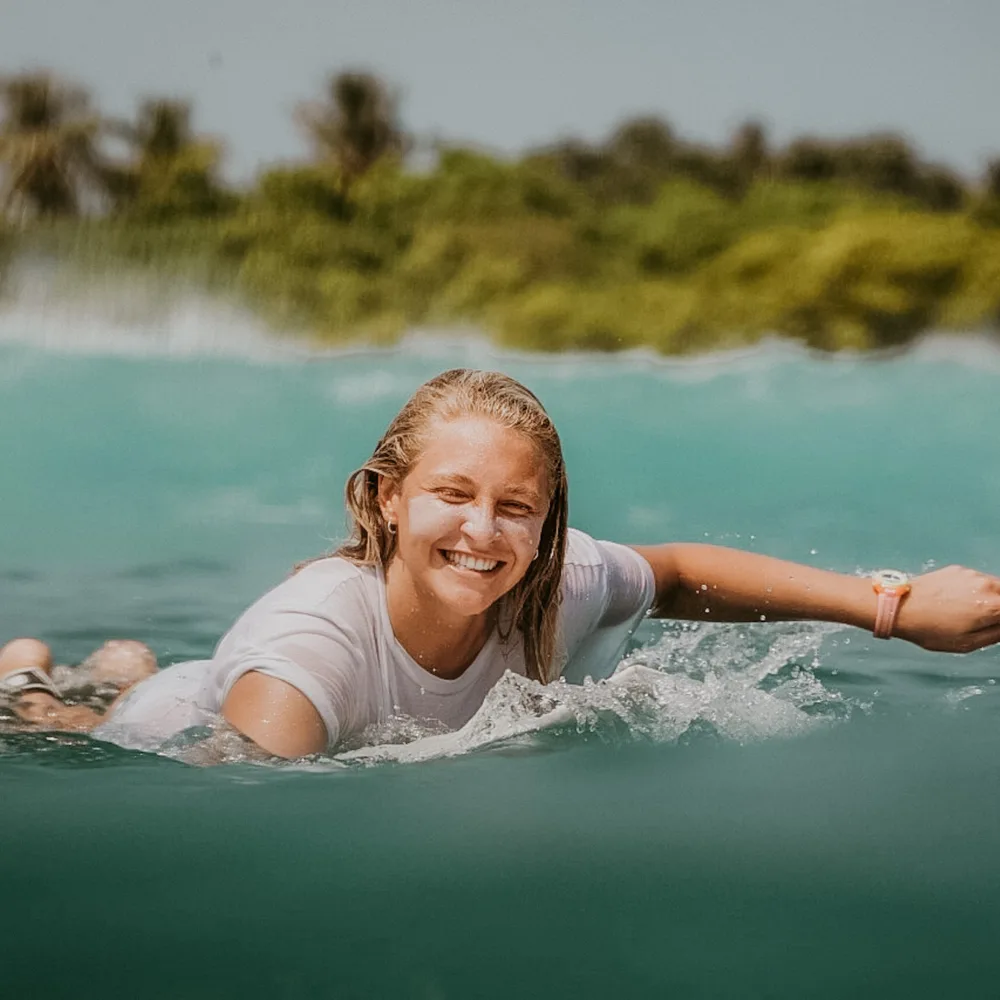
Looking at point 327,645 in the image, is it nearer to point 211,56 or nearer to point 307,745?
point 307,745

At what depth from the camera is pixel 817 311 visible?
116 inches

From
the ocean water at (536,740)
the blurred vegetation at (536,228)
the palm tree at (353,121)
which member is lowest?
the ocean water at (536,740)

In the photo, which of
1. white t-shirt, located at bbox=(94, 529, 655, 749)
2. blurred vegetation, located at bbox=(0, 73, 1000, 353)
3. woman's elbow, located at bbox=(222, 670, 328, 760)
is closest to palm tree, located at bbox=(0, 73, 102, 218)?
blurred vegetation, located at bbox=(0, 73, 1000, 353)

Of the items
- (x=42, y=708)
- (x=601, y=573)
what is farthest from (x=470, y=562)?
(x=42, y=708)

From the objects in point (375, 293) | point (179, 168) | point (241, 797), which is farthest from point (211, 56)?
point (241, 797)

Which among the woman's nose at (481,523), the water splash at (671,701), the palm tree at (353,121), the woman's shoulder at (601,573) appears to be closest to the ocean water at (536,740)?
the water splash at (671,701)

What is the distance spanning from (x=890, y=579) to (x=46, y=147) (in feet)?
5.51

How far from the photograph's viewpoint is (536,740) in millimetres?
1976

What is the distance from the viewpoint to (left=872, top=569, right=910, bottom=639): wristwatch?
209cm

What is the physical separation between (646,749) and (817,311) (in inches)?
47.6

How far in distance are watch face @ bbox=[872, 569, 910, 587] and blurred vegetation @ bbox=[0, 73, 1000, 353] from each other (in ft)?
2.96

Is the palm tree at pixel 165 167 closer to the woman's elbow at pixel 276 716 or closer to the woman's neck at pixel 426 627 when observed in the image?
the woman's neck at pixel 426 627

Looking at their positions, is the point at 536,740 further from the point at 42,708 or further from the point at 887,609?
the point at 42,708

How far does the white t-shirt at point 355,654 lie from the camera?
5.76 ft
